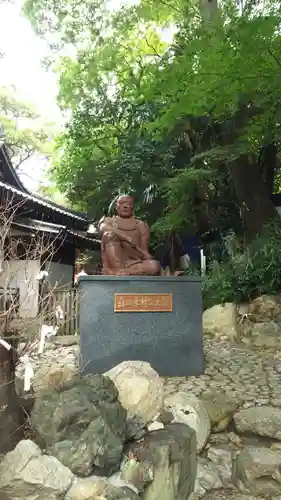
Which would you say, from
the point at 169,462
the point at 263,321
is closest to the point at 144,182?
the point at 263,321

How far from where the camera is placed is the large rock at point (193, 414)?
3.59m

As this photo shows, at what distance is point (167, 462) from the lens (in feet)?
9.79

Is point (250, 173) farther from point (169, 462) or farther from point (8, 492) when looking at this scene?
point (8, 492)

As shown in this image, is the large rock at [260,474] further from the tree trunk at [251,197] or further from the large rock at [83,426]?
the tree trunk at [251,197]

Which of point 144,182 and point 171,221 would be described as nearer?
point 171,221

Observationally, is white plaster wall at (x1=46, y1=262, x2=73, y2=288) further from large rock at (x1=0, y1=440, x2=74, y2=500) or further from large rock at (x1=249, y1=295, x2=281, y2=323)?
large rock at (x1=0, y1=440, x2=74, y2=500)

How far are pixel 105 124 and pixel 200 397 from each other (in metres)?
10.8

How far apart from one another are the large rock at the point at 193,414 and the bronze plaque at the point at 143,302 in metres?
1.39

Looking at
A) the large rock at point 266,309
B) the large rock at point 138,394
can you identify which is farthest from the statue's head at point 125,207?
the large rock at point 266,309

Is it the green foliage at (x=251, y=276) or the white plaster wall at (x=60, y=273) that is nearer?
the green foliage at (x=251, y=276)

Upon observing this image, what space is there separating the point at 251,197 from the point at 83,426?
782cm

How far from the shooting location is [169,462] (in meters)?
3.01

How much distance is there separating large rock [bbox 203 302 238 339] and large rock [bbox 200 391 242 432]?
10.2 ft

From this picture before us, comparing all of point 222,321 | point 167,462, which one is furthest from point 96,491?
point 222,321
